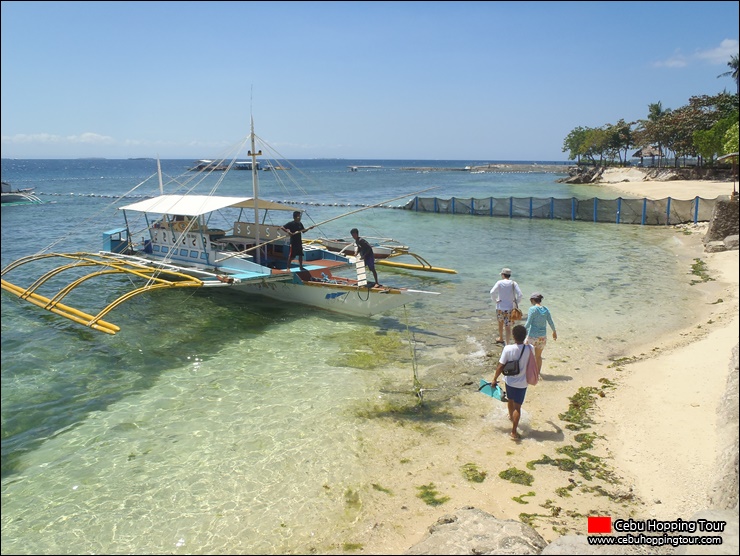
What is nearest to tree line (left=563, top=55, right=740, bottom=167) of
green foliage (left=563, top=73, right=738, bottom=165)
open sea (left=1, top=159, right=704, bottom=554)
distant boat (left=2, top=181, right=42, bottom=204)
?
green foliage (left=563, top=73, right=738, bottom=165)

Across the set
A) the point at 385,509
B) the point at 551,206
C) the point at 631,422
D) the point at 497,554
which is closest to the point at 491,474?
the point at 385,509

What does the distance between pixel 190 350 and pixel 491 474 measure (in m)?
7.79

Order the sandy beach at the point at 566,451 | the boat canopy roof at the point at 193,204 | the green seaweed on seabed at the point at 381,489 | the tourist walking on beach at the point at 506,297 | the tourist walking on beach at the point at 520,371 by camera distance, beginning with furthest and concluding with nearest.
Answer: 1. the boat canopy roof at the point at 193,204
2. the tourist walking on beach at the point at 506,297
3. the tourist walking on beach at the point at 520,371
4. the green seaweed on seabed at the point at 381,489
5. the sandy beach at the point at 566,451

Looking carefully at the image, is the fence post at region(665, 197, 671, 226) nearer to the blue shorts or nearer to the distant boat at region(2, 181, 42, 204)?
the blue shorts

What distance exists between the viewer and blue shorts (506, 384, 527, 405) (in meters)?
7.23

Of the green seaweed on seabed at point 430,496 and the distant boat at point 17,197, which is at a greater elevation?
the distant boat at point 17,197

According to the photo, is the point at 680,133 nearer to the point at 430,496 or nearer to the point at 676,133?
the point at 676,133

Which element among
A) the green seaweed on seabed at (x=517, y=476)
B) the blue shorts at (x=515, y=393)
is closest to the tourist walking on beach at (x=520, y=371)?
the blue shorts at (x=515, y=393)

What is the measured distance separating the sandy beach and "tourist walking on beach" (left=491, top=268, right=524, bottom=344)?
1.28 m

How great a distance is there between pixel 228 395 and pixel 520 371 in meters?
5.36

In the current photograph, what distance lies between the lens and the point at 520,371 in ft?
23.1

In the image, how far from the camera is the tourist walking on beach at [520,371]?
7.02 meters

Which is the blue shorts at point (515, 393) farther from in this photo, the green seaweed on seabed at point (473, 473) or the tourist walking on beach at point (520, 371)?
the green seaweed on seabed at point (473, 473)

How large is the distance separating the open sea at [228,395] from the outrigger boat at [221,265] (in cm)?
64
